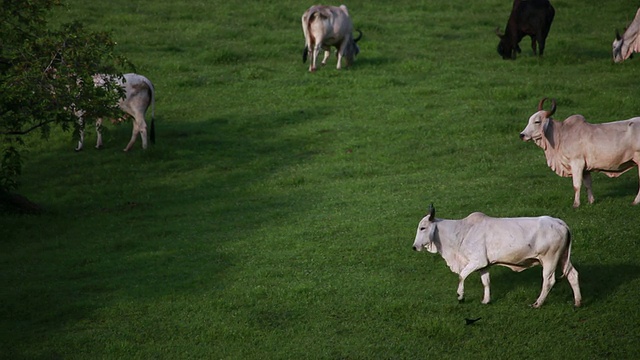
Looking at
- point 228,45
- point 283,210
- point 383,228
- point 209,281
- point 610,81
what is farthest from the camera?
point 228,45

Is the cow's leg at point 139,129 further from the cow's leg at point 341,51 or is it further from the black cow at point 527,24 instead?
the black cow at point 527,24

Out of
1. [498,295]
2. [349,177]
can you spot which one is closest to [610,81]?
[349,177]

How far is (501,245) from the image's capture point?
1127 cm

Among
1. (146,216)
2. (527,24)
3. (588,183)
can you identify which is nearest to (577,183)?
(588,183)

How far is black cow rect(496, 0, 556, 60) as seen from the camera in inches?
1026

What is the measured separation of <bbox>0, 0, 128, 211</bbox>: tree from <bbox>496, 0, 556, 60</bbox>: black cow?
14285mm

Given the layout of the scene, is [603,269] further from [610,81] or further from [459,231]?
[610,81]

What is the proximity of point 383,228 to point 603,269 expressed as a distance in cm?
387

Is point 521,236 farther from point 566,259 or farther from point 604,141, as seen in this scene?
point 604,141

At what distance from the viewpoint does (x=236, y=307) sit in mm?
12297

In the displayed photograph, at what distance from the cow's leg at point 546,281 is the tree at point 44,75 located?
7.95 metres

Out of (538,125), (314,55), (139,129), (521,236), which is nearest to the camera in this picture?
(521,236)

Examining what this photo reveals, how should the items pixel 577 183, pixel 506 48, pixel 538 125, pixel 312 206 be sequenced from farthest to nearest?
pixel 506 48
pixel 312 206
pixel 538 125
pixel 577 183

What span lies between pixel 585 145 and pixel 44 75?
29.7 ft
